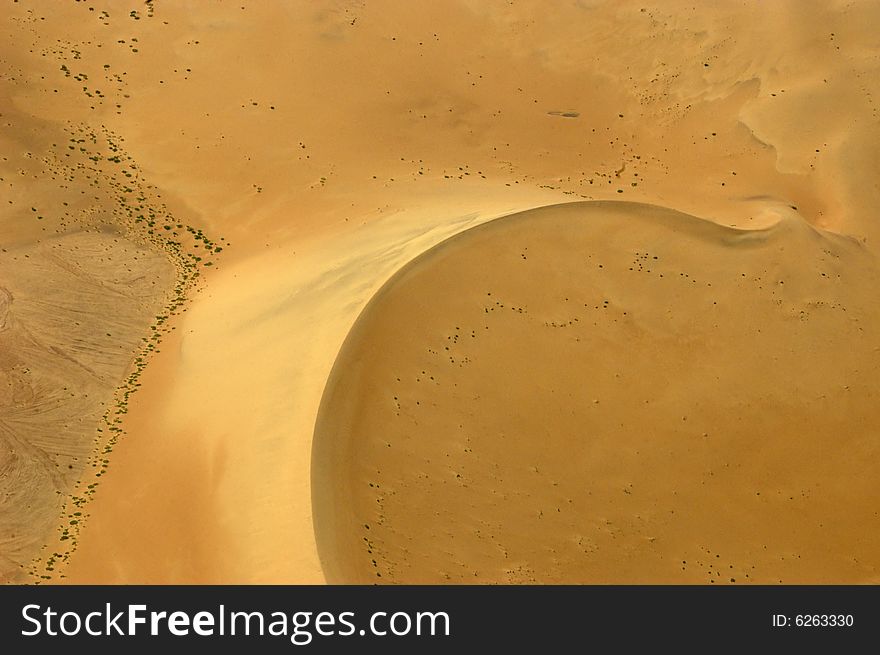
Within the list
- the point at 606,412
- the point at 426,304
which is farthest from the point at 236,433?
the point at 606,412

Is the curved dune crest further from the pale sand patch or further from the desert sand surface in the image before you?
the pale sand patch

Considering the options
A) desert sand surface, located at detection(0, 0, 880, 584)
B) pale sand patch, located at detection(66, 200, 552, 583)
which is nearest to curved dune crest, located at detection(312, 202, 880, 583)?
desert sand surface, located at detection(0, 0, 880, 584)

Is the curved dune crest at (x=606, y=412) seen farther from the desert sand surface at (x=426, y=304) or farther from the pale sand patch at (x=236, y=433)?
the pale sand patch at (x=236, y=433)

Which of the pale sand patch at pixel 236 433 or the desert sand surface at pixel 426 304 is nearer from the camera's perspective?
the pale sand patch at pixel 236 433

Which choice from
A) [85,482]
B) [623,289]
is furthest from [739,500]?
[85,482]

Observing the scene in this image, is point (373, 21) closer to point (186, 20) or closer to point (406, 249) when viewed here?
point (186, 20)

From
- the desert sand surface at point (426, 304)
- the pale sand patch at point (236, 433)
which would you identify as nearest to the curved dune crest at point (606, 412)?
the desert sand surface at point (426, 304)
